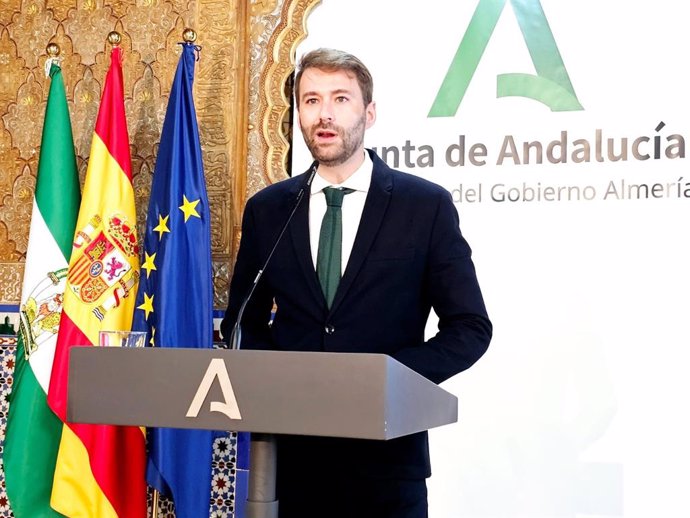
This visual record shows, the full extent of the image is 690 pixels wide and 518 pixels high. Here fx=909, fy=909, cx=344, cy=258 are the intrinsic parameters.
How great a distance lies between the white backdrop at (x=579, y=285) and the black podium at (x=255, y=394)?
193cm

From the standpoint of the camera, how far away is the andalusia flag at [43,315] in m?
3.68

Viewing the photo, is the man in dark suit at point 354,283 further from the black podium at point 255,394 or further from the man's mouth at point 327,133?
the black podium at point 255,394

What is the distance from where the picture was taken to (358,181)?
237 centimetres

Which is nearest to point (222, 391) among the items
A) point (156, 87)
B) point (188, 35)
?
point (188, 35)

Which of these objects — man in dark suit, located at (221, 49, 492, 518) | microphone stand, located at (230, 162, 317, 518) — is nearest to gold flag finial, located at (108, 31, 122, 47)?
man in dark suit, located at (221, 49, 492, 518)

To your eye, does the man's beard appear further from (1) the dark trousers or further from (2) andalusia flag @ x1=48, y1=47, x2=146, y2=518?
(2) andalusia flag @ x1=48, y1=47, x2=146, y2=518

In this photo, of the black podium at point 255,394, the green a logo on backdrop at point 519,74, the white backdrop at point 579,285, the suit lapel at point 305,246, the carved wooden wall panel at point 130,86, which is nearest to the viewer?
the black podium at point 255,394

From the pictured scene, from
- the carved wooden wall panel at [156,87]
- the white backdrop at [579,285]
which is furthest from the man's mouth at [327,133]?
the carved wooden wall panel at [156,87]

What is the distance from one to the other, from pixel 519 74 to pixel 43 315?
215 centimetres

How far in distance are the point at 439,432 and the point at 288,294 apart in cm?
146

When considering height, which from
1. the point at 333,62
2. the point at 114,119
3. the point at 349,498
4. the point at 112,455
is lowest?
the point at 349,498

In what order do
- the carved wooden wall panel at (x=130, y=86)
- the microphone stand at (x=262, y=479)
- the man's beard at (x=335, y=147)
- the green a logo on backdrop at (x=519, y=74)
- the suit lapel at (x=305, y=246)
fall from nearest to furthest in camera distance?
1. the microphone stand at (x=262, y=479)
2. the suit lapel at (x=305, y=246)
3. the man's beard at (x=335, y=147)
4. the green a logo on backdrop at (x=519, y=74)
5. the carved wooden wall panel at (x=130, y=86)

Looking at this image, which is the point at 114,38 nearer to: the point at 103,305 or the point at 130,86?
the point at 130,86

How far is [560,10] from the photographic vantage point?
346 centimetres
